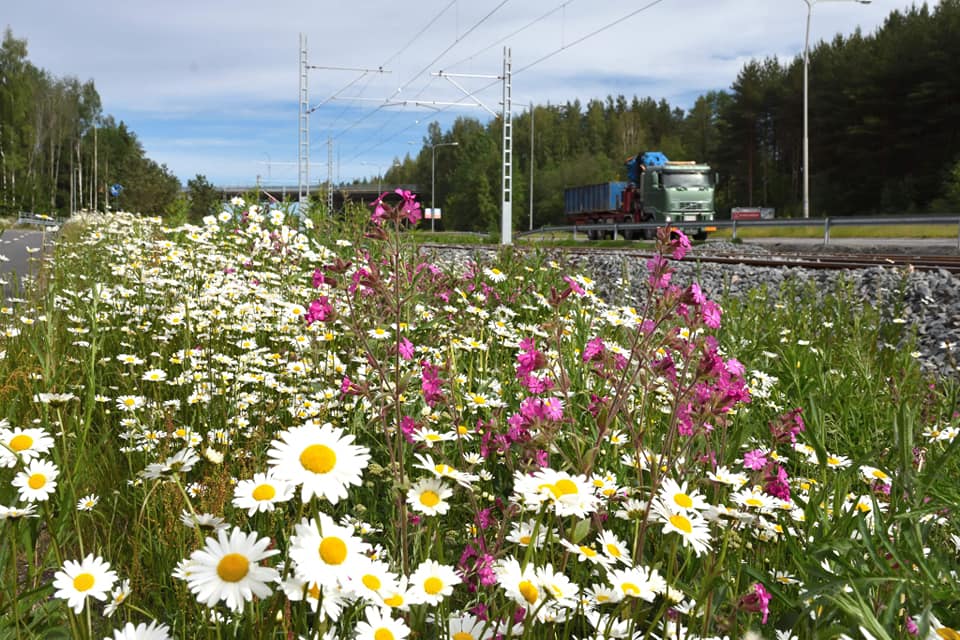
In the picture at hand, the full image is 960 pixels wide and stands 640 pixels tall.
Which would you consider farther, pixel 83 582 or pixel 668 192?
pixel 668 192

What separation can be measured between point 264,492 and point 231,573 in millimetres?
226

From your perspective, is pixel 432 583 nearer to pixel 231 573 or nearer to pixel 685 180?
pixel 231 573

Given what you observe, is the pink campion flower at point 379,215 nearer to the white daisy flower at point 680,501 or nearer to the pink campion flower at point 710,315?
the pink campion flower at point 710,315

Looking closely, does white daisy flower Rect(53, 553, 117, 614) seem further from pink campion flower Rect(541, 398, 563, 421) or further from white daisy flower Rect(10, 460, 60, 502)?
pink campion flower Rect(541, 398, 563, 421)

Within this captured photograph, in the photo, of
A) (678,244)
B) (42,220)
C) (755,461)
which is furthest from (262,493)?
(42,220)

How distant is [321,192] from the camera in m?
11.1

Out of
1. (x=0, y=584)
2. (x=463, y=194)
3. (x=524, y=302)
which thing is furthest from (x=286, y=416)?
(x=463, y=194)

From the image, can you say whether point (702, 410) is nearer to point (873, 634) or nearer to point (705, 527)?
point (705, 527)

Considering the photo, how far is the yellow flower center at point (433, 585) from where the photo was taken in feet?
4.13

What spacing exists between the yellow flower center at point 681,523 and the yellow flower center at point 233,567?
73 centimetres

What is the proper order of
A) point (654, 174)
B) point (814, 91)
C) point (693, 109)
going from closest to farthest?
1. point (654, 174)
2. point (814, 91)
3. point (693, 109)

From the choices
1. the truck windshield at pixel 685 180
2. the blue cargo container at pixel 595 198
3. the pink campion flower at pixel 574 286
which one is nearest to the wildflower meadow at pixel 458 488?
the pink campion flower at pixel 574 286

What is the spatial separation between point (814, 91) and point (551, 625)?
61517 millimetres

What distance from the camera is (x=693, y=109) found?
9450 cm
